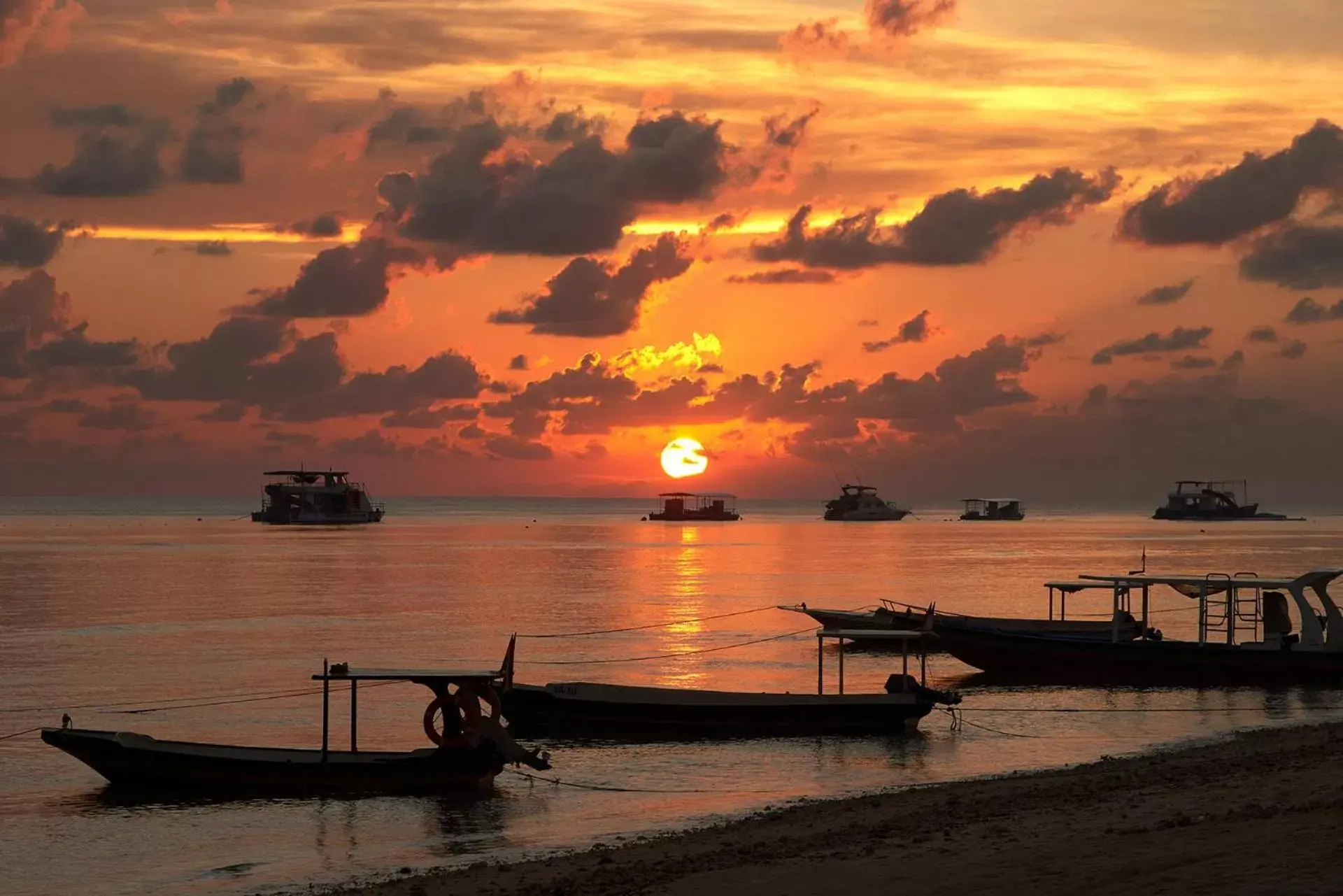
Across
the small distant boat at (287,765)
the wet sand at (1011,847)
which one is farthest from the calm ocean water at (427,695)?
the wet sand at (1011,847)

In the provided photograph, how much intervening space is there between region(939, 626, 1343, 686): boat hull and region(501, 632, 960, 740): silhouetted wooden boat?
46.8 feet

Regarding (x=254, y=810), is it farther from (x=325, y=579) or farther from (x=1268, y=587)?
(x=325, y=579)

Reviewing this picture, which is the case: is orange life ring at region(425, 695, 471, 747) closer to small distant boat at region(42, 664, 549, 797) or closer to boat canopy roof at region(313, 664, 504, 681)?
small distant boat at region(42, 664, 549, 797)

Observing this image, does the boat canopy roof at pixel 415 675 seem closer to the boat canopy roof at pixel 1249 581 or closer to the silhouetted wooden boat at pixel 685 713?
the silhouetted wooden boat at pixel 685 713

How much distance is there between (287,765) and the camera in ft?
95.1

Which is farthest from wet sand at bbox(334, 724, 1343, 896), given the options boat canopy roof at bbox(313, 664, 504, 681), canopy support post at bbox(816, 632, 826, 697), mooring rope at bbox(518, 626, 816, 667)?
mooring rope at bbox(518, 626, 816, 667)

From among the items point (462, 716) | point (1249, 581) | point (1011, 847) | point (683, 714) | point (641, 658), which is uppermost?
point (1249, 581)

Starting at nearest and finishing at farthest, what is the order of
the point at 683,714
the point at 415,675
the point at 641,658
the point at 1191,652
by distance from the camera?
the point at 415,675 → the point at 683,714 → the point at 1191,652 → the point at 641,658

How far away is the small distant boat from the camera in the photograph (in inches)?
1142

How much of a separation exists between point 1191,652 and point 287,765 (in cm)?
3110

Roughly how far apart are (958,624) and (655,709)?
735 inches

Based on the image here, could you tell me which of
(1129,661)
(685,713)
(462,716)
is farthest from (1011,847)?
(1129,661)

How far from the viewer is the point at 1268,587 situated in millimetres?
46219

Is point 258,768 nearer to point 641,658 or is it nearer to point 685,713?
point 685,713
